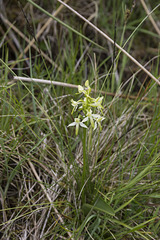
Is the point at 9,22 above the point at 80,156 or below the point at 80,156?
above

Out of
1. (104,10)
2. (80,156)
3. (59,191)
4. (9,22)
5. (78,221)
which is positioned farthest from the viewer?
(104,10)

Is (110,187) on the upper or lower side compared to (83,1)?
lower

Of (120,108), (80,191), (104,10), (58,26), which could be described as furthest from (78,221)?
(104,10)

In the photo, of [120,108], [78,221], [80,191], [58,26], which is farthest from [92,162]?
[58,26]

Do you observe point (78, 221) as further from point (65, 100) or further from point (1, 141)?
point (65, 100)

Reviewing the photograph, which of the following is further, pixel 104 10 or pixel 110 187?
pixel 104 10

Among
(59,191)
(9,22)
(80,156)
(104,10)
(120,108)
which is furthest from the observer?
(104,10)

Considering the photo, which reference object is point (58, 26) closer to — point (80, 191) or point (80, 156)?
point (80, 156)

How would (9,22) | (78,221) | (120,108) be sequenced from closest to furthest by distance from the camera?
(78,221) < (120,108) < (9,22)

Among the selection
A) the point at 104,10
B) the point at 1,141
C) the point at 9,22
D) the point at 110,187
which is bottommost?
the point at 110,187
